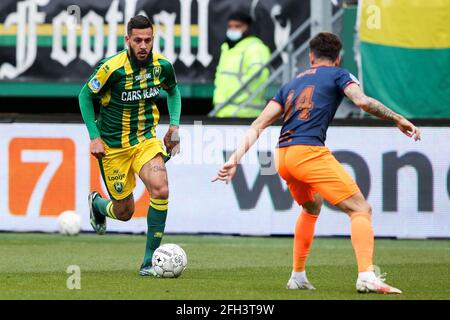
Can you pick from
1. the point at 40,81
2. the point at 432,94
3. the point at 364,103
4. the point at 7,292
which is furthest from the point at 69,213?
the point at 364,103

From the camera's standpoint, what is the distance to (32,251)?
43.3 feet

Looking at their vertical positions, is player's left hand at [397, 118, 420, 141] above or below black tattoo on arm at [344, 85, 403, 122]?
below

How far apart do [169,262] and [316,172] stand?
6.22 ft

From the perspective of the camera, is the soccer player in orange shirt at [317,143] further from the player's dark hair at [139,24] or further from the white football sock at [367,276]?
the player's dark hair at [139,24]

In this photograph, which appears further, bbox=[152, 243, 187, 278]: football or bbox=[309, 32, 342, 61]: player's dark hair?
bbox=[152, 243, 187, 278]: football

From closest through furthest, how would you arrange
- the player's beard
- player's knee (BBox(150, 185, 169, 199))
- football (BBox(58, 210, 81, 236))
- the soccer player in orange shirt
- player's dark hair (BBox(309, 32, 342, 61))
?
the soccer player in orange shirt < player's dark hair (BBox(309, 32, 342, 61)) < player's knee (BBox(150, 185, 169, 199)) < the player's beard < football (BBox(58, 210, 81, 236))

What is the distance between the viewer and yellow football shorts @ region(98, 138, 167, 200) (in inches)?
430

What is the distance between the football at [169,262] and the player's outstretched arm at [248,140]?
1512 millimetres

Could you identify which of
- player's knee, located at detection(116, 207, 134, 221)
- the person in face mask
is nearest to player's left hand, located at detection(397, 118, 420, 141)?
player's knee, located at detection(116, 207, 134, 221)

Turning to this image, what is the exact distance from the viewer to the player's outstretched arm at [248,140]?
343 inches

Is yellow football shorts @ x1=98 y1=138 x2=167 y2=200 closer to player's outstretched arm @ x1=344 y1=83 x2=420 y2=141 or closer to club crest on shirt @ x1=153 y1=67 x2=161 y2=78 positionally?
club crest on shirt @ x1=153 y1=67 x2=161 y2=78

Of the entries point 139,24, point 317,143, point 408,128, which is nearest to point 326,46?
point 317,143

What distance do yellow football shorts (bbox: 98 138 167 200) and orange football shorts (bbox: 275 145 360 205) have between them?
1887mm

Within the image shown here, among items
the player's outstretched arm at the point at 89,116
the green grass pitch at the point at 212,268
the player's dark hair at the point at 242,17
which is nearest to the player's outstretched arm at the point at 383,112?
the green grass pitch at the point at 212,268
